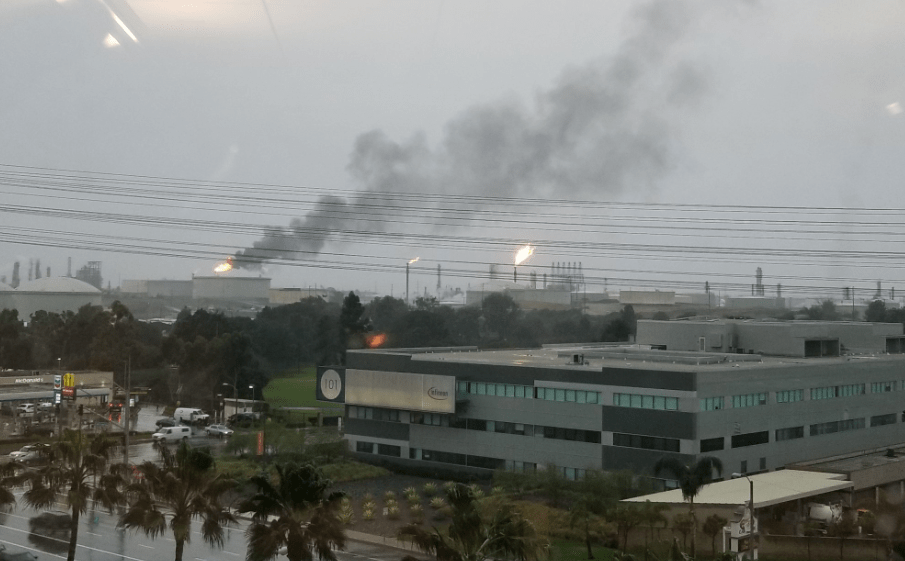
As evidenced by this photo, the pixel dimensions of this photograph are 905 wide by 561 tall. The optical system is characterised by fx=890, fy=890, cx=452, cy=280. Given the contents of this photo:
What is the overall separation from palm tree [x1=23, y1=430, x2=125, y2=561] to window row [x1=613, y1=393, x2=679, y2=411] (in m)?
20.6

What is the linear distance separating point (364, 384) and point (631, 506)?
71.2 feet

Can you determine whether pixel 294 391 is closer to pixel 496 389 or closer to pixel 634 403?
pixel 496 389

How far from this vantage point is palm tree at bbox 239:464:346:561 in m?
17.0

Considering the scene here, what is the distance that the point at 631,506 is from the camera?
1046 inches

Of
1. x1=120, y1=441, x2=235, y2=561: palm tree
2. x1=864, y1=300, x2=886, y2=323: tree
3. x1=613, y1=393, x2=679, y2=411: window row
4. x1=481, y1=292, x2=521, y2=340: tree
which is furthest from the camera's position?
x1=481, y1=292, x2=521, y2=340: tree

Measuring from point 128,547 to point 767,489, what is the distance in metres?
20.8

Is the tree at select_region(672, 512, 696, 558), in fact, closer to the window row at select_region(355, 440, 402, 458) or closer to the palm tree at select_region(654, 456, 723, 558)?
the palm tree at select_region(654, 456, 723, 558)

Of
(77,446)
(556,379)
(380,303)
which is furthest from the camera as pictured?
(380,303)

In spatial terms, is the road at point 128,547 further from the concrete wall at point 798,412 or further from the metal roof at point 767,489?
the concrete wall at point 798,412

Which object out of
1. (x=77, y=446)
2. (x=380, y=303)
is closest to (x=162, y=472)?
(x=77, y=446)

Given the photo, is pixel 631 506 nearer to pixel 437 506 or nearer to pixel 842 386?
pixel 437 506

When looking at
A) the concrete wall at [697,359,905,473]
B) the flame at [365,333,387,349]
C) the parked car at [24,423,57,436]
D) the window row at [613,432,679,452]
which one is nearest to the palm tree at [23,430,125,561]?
the window row at [613,432,679,452]

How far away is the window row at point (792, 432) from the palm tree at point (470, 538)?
21023 mm

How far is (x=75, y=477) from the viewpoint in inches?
897
